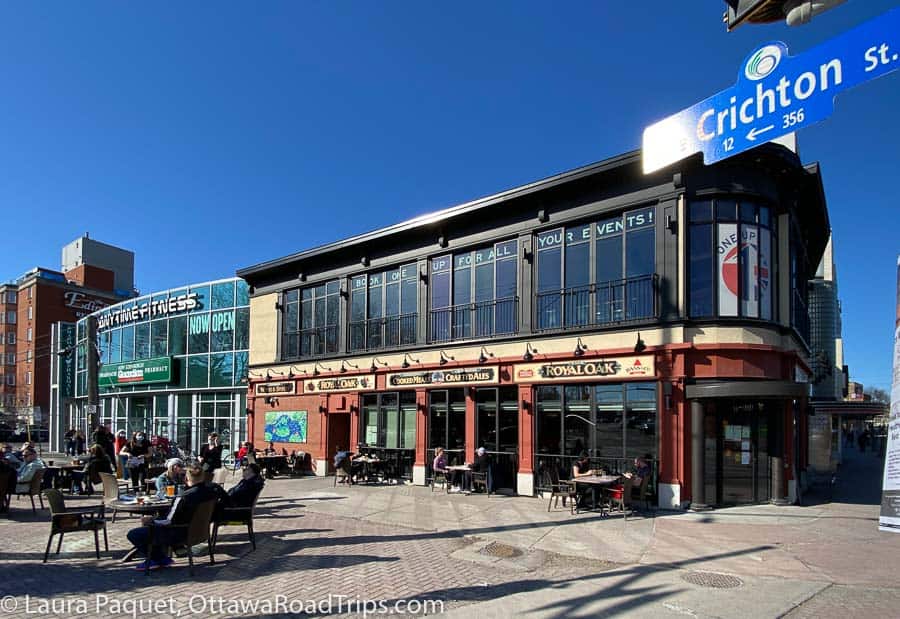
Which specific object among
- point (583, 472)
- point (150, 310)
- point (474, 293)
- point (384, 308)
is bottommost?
point (583, 472)

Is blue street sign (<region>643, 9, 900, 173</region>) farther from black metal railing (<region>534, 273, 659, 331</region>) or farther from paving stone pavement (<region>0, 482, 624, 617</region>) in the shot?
black metal railing (<region>534, 273, 659, 331</region>)

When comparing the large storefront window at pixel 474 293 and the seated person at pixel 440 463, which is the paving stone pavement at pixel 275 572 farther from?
the large storefront window at pixel 474 293

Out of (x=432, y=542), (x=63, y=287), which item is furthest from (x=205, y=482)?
(x=63, y=287)

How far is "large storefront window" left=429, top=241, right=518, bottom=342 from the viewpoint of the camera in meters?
17.6

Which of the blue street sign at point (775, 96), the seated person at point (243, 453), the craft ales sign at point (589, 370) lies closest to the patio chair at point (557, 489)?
the craft ales sign at point (589, 370)

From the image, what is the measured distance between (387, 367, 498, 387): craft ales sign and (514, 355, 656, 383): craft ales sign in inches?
38.4

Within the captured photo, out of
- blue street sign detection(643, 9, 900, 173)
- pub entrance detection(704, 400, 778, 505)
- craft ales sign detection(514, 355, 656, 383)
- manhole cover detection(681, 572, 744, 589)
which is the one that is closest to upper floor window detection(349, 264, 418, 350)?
craft ales sign detection(514, 355, 656, 383)

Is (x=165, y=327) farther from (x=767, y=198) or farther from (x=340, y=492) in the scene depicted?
(x=767, y=198)

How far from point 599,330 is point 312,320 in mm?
12229

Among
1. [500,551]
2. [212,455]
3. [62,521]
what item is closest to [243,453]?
[212,455]

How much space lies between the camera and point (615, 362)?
14.8 meters

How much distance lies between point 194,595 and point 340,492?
9.88 m

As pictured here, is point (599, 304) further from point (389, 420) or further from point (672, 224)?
point (389, 420)

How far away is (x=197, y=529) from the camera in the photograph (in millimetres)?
8539
